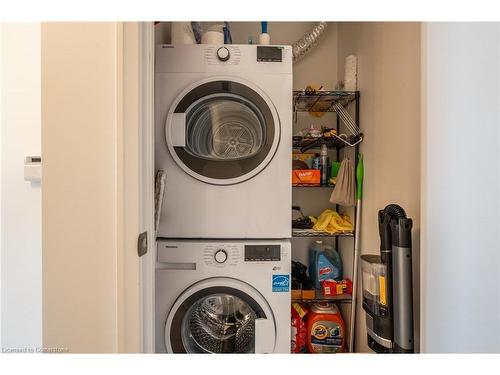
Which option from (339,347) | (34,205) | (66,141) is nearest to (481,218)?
(339,347)

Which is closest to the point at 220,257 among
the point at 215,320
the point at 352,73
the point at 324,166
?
the point at 215,320

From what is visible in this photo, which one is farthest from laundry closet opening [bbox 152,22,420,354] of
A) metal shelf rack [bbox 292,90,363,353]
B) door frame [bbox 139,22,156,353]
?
door frame [bbox 139,22,156,353]

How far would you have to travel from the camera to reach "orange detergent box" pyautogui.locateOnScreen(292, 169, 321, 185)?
5.39 ft

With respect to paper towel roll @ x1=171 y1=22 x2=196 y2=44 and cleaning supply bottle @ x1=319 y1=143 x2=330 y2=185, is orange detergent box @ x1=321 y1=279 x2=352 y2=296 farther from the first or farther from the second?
paper towel roll @ x1=171 y1=22 x2=196 y2=44

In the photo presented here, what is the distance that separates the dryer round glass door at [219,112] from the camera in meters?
1.27

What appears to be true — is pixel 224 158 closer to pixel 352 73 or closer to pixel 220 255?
pixel 220 255

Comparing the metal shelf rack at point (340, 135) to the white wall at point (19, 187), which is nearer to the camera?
the white wall at point (19, 187)

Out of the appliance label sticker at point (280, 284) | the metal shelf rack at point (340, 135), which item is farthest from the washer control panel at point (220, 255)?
the metal shelf rack at point (340, 135)

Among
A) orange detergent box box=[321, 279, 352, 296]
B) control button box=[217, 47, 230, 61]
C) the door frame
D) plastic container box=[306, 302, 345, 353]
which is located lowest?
plastic container box=[306, 302, 345, 353]

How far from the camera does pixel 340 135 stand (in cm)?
173

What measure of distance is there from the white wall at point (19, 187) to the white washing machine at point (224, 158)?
0.61 metres

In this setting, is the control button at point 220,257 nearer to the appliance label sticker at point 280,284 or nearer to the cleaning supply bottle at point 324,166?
the appliance label sticker at point 280,284

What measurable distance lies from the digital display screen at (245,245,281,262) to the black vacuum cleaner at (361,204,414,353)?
426 mm

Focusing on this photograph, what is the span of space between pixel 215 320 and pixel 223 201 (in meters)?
0.65
